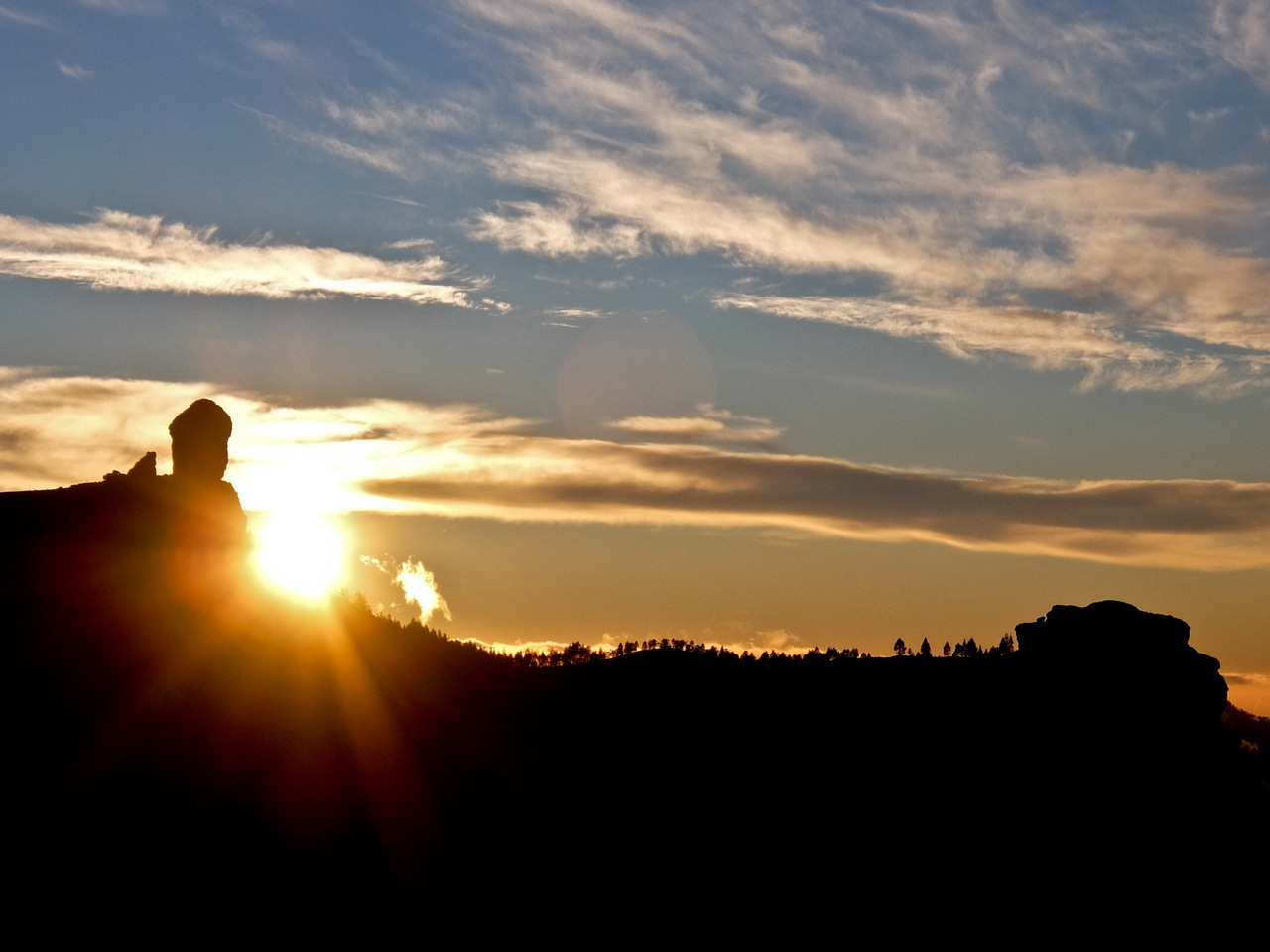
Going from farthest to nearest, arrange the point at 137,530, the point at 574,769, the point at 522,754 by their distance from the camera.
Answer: the point at 574,769, the point at 522,754, the point at 137,530

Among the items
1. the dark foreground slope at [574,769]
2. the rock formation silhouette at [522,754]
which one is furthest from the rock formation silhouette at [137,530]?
the dark foreground slope at [574,769]

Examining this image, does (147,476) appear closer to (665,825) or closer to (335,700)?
(335,700)

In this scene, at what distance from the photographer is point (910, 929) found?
127m

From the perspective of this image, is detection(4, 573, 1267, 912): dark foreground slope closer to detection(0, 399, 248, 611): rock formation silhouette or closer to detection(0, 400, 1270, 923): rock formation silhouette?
detection(0, 400, 1270, 923): rock formation silhouette

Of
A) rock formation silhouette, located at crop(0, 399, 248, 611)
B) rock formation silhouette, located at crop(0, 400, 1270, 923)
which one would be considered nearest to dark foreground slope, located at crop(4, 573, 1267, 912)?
rock formation silhouette, located at crop(0, 400, 1270, 923)

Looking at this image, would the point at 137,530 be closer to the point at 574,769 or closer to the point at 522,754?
the point at 522,754

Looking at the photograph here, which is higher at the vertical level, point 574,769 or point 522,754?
point 522,754

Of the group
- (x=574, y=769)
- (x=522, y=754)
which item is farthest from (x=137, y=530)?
(x=574, y=769)

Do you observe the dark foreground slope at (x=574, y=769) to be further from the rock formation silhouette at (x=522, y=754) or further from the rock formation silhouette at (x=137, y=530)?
the rock formation silhouette at (x=137, y=530)

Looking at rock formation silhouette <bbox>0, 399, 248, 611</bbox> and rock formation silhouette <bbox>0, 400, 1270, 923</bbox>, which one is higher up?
rock formation silhouette <bbox>0, 399, 248, 611</bbox>

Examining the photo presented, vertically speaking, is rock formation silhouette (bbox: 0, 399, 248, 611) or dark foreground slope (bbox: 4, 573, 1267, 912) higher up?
rock formation silhouette (bbox: 0, 399, 248, 611)

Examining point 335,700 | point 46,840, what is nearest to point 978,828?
point 335,700

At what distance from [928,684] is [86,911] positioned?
3471 inches

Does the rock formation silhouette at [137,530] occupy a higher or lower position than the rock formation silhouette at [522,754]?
higher
